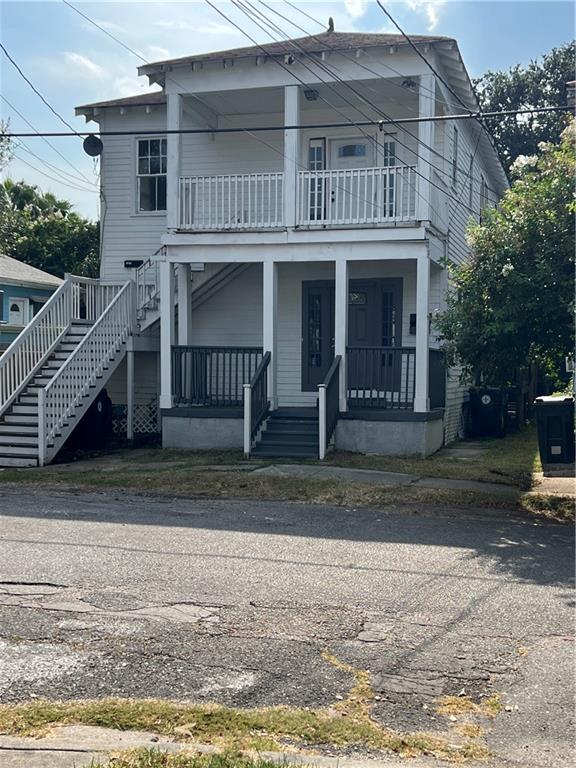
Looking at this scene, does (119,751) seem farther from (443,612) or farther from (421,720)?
(443,612)

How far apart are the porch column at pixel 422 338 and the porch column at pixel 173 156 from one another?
4.86 metres

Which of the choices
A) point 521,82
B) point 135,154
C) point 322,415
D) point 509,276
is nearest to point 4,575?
point 509,276

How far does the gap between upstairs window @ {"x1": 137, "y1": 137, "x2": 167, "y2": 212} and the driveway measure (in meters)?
10.9

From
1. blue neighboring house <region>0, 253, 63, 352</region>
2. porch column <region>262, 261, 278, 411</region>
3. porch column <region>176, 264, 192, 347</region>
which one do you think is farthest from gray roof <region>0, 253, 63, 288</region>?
porch column <region>262, 261, 278, 411</region>

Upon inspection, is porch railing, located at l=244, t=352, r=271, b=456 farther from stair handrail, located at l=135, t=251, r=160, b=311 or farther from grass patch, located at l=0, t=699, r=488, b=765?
grass patch, located at l=0, t=699, r=488, b=765

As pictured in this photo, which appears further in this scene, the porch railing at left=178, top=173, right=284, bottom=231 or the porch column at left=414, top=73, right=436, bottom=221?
the porch railing at left=178, top=173, right=284, bottom=231

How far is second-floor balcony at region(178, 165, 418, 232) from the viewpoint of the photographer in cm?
1534

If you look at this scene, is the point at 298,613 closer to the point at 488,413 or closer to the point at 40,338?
the point at 40,338

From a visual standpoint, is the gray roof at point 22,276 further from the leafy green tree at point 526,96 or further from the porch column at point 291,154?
the leafy green tree at point 526,96

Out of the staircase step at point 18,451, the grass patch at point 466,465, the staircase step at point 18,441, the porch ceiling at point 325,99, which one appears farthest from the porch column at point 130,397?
the porch ceiling at point 325,99

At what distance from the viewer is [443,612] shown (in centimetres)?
613

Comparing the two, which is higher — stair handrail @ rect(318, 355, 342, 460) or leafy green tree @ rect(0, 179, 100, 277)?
leafy green tree @ rect(0, 179, 100, 277)

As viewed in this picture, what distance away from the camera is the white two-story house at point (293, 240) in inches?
591

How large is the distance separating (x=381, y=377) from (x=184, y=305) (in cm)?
436
